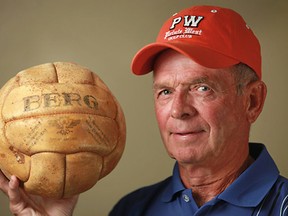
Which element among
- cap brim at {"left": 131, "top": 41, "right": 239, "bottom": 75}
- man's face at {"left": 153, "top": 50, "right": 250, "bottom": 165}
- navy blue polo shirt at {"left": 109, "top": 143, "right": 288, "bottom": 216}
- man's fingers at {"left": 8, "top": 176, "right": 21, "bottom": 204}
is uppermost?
cap brim at {"left": 131, "top": 41, "right": 239, "bottom": 75}

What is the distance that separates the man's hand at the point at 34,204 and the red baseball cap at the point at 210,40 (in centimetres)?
48

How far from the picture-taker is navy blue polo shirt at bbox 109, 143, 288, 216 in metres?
1.16

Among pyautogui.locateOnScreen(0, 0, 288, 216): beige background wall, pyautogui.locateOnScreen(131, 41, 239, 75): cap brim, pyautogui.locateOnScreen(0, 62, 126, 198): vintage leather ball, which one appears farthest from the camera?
pyautogui.locateOnScreen(0, 0, 288, 216): beige background wall

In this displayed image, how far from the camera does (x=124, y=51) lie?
2332 millimetres

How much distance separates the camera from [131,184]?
2326 millimetres

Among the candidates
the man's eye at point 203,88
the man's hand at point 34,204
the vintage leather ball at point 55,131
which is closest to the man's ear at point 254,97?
the man's eye at point 203,88

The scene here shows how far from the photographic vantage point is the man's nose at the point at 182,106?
1.14 m

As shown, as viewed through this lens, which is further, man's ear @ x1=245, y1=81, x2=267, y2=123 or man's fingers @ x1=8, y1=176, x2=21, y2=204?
man's ear @ x1=245, y1=81, x2=267, y2=123

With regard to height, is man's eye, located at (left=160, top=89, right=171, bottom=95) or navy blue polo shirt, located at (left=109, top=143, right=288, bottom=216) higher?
man's eye, located at (left=160, top=89, right=171, bottom=95)

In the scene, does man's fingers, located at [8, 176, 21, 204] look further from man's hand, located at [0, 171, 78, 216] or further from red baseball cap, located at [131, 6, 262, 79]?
red baseball cap, located at [131, 6, 262, 79]

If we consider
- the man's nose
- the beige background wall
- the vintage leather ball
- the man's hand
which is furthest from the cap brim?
the beige background wall

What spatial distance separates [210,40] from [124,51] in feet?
3.91

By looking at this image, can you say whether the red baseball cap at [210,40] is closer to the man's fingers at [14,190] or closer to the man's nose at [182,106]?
the man's nose at [182,106]

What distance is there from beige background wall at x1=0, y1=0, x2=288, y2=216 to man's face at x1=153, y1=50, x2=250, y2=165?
114 cm
